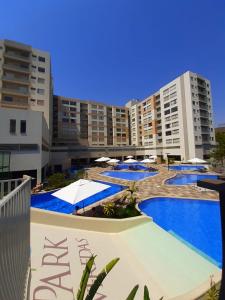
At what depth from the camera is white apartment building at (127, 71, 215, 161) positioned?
5044cm

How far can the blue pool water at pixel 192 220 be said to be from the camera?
9328mm

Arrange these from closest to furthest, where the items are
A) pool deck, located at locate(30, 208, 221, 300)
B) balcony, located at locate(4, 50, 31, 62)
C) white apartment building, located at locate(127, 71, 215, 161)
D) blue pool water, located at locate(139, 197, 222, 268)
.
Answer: pool deck, located at locate(30, 208, 221, 300), blue pool water, located at locate(139, 197, 222, 268), balcony, located at locate(4, 50, 31, 62), white apartment building, located at locate(127, 71, 215, 161)

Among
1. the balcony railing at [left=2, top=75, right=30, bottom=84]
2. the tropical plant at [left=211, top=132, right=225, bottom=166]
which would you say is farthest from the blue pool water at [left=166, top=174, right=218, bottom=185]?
the balcony railing at [left=2, top=75, right=30, bottom=84]

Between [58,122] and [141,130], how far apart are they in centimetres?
3283

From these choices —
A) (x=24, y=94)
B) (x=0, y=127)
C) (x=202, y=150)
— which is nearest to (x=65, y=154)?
(x=24, y=94)

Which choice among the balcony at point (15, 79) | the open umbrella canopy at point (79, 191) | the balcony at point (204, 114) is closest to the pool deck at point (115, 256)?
the open umbrella canopy at point (79, 191)

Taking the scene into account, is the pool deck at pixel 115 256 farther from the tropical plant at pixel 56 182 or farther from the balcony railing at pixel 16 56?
the balcony railing at pixel 16 56

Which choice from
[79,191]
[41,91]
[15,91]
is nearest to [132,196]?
[79,191]

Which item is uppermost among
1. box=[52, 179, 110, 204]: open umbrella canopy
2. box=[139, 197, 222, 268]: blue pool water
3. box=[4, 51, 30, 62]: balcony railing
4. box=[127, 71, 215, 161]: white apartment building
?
box=[4, 51, 30, 62]: balcony railing

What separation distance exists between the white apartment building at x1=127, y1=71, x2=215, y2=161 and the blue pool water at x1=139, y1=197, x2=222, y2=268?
117 feet

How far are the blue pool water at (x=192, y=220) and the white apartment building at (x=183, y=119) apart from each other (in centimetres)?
3560

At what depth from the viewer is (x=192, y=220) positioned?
12414 millimetres

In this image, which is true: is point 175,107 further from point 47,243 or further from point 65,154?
point 47,243

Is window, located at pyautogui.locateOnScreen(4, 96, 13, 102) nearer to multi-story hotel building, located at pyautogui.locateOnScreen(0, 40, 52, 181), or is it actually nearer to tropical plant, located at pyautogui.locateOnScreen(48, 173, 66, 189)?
multi-story hotel building, located at pyautogui.locateOnScreen(0, 40, 52, 181)
